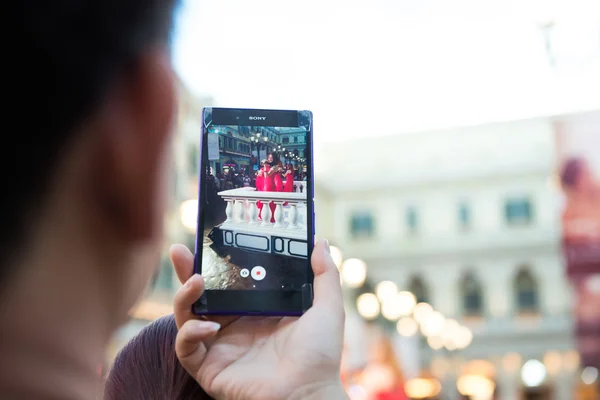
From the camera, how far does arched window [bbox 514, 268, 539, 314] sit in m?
22.9

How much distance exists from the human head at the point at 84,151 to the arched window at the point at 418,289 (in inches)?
945

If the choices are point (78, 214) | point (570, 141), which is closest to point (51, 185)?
point (78, 214)

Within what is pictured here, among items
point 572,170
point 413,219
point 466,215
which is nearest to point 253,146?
point 572,170

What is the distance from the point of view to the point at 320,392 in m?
0.77

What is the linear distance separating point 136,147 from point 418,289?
24.4 meters

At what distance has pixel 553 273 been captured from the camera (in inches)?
893

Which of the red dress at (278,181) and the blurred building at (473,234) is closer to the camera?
the red dress at (278,181)

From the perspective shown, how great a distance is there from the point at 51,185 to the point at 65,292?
54 millimetres

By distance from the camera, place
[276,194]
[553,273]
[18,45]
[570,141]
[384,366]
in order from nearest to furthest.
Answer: [18,45] < [276,194] < [384,366] < [570,141] < [553,273]

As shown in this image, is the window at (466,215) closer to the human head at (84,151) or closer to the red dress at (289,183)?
the red dress at (289,183)

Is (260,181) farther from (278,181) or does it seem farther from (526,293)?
(526,293)

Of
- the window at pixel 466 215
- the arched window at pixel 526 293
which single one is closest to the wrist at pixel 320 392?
the arched window at pixel 526 293

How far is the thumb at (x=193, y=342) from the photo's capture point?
0.75 meters

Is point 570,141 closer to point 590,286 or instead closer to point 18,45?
point 590,286
